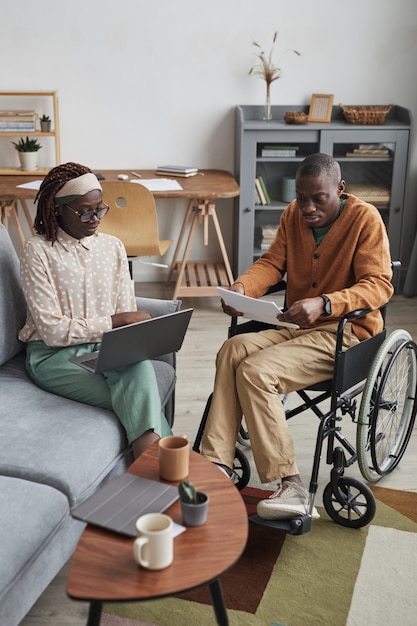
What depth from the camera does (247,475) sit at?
2436mm

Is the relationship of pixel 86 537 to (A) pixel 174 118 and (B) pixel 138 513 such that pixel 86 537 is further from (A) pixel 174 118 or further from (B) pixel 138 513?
(A) pixel 174 118

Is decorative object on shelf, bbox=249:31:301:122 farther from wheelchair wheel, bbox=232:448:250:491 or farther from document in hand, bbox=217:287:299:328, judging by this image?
wheelchair wheel, bbox=232:448:250:491

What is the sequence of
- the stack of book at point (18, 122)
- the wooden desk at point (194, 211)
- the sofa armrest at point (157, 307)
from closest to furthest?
the sofa armrest at point (157, 307), the wooden desk at point (194, 211), the stack of book at point (18, 122)

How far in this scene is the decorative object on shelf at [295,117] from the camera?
13.5ft

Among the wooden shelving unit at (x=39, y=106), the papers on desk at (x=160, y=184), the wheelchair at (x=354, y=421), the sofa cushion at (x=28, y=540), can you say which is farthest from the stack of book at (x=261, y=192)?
the sofa cushion at (x=28, y=540)

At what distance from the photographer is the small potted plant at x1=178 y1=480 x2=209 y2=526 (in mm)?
1549

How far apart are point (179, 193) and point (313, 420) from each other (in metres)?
1.44

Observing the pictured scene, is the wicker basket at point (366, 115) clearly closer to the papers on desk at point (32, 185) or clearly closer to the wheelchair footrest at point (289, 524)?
the papers on desk at point (32, 185)

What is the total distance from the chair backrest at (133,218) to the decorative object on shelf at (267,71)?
106 cm

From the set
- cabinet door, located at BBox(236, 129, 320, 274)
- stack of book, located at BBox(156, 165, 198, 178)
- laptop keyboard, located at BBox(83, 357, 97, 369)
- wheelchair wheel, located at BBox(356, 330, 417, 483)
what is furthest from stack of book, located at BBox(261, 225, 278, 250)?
laptop keyboard, located at BBox(83, 357, 97, 369)

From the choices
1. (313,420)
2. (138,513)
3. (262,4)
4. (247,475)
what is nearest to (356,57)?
(262,4)

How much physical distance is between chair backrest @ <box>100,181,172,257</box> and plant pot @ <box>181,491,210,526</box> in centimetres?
217

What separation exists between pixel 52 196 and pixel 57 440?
754 millimetres

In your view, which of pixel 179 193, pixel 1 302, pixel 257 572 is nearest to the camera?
pixel 257 572
